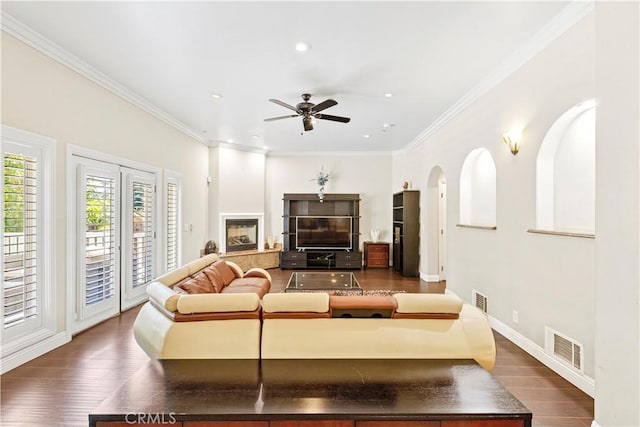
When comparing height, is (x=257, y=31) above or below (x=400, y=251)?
above

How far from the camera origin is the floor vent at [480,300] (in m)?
4.02

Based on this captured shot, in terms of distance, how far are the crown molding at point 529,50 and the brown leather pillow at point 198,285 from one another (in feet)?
13.4

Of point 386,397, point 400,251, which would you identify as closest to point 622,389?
point 386,397

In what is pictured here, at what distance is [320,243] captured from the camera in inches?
315

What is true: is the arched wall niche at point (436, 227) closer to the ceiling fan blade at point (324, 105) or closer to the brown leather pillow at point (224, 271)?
the ceiling fan blade at point (324, 105)

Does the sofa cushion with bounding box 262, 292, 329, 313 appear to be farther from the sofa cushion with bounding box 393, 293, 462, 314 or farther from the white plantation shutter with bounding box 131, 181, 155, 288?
the white plantation shutter with bounding box 131, 181, 155, 288

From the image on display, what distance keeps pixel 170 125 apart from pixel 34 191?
2874 mm

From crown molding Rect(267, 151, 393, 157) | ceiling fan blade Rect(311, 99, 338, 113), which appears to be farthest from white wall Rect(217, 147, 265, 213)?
ceiling fan blade Rect(311, 99, 338, 113)

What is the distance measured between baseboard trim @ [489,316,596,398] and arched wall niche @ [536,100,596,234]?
1.18 meters

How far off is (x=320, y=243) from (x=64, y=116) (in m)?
5.71

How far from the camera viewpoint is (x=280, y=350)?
1999 mm

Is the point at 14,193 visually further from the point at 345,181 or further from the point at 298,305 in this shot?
the point at 345,181

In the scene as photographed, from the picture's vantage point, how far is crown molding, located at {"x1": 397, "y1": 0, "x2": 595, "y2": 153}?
2.48 m

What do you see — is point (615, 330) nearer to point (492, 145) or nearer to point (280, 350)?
point (280, 350)
